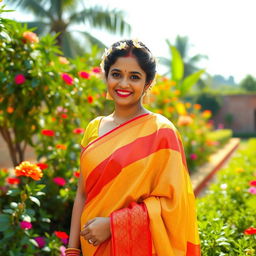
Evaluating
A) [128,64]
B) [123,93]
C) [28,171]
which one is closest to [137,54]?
[128,64]

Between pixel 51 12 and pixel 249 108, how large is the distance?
52.9ft

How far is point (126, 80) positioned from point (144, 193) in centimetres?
43

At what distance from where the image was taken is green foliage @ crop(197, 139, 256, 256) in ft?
6.45

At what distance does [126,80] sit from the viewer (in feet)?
4.52

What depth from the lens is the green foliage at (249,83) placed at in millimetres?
26969

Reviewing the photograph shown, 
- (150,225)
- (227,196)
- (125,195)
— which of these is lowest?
(227,196)

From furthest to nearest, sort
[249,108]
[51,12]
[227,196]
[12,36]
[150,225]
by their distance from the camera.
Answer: [249,108] < [51,12] < [227,196] < [12,36] < [150,225]

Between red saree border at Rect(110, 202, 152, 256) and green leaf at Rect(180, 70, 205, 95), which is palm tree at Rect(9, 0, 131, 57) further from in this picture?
red saree border at Rect(110, 202, 152, 256)

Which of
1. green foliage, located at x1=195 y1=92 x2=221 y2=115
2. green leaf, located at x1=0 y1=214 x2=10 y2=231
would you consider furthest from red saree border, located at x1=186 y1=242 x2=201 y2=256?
green foliage, located at x1=195 y1=92 x2=221 y2=115

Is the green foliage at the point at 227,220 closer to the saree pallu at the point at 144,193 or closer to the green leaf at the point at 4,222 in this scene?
the saree pallu at the point at 144,193

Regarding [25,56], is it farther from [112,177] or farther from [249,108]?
[249,108]

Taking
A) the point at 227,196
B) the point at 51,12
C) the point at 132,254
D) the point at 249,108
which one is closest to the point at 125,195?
the point at 132,254

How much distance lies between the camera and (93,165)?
1.40 m

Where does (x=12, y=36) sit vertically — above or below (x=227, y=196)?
above
